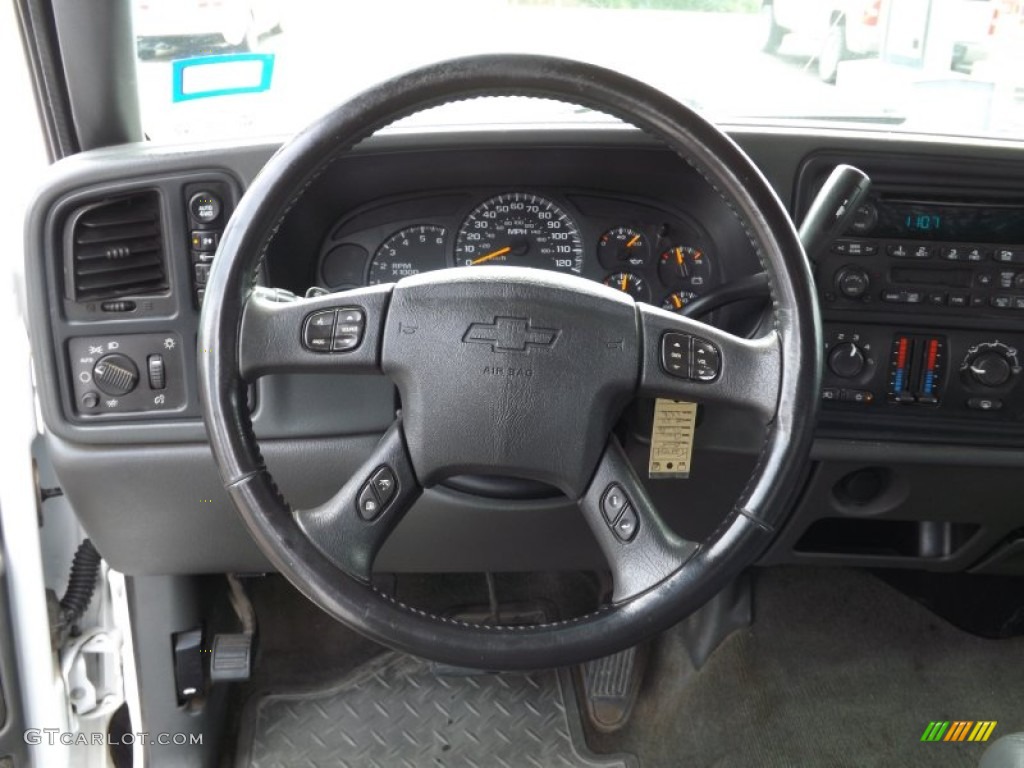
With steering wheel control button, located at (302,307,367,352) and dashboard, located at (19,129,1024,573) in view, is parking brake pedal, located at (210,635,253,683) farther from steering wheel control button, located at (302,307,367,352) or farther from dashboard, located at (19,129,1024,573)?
steering wheel control button, located at (302,307,367,352)

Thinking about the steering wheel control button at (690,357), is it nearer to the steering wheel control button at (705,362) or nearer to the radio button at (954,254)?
the steering wheel control button at (705,362)

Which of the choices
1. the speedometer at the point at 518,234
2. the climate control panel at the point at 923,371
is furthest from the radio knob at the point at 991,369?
the speedometer at the point at 518,234

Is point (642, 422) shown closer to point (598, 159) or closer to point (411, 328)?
point (598, 159)

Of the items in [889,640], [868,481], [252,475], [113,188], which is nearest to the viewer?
[252,475]

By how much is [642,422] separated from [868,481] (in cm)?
46

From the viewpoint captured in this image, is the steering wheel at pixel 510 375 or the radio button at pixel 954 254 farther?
the radio button at pixel 954 254

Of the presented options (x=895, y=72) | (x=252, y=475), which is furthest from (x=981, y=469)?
(x=252, y=475)

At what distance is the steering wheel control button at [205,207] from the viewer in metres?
1.52

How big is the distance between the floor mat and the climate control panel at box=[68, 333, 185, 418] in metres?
1.09

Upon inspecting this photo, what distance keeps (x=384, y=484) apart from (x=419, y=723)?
104 cm

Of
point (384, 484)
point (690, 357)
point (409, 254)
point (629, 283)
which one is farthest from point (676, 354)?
point (409, 254)

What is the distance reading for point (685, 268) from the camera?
1.64m

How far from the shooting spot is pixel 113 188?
1494mm

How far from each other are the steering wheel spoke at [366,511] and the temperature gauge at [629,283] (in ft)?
1.77
